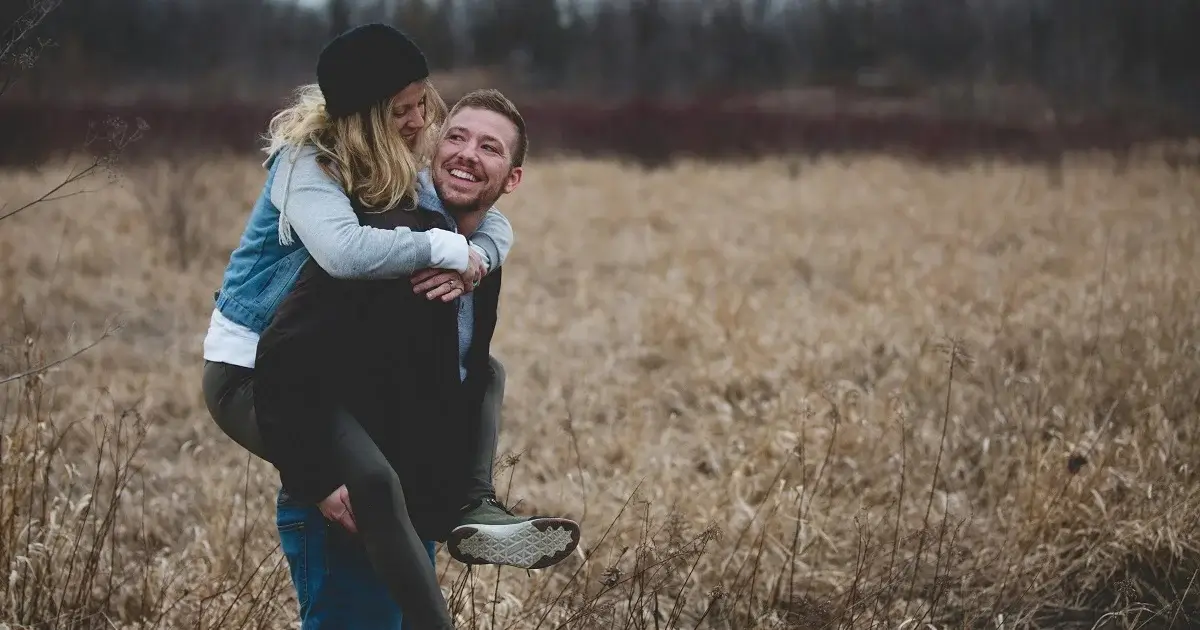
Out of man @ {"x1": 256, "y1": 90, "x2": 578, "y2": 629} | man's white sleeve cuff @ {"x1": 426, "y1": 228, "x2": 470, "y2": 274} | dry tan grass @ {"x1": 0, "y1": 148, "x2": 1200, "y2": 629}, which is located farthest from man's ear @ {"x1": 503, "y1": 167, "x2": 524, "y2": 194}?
dry tan grass @ {"x1": 0, "y1": 148, "x2": 1200, "y2": 629}

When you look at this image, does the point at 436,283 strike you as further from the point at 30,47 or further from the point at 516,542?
the point at 30,47

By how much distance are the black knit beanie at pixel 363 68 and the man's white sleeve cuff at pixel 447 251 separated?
0.31 meters

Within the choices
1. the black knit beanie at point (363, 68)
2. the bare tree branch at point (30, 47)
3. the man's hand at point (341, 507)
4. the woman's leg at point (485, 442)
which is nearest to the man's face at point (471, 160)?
the black knit beanie at point (363, 68)

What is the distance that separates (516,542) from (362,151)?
84 cm

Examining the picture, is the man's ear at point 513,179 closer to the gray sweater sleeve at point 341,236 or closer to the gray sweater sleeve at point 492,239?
the gray sweater sleeve at point 492,239

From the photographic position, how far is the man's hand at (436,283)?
1932 mm

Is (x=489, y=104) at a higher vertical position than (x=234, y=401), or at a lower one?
higher

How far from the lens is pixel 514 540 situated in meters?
1.92

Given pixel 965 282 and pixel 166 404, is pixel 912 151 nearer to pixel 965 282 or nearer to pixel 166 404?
pixel 965 282

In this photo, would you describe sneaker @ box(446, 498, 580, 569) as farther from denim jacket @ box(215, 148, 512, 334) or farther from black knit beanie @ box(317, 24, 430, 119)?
black knit beanie @ box(317, 24, 430, 119)

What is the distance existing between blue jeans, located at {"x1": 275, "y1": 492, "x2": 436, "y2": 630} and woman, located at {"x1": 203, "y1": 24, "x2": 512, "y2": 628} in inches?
7.3

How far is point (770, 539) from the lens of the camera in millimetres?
3652

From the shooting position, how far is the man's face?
2104 millimetres

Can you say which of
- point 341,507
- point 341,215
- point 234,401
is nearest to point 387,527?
point 341,507
